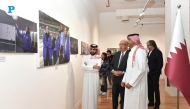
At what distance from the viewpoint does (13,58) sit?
1801 millimetres

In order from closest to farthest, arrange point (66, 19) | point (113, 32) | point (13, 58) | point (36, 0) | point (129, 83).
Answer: point (13, 58)
point (36, 0)
point (129, 83)
point (66, 19)
point (113, 32)

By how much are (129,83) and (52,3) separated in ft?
6.53

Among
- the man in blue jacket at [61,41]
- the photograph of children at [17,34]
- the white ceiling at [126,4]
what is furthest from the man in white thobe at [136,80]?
the white ceiling at [126,4]

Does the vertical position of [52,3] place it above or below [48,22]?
above

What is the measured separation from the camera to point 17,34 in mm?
1827

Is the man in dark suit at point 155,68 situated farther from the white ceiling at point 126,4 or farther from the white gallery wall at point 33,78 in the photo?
the white ceiling at point 126,4

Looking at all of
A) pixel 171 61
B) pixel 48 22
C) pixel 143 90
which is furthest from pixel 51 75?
pixel 171 61

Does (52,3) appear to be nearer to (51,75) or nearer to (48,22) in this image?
(48,22)

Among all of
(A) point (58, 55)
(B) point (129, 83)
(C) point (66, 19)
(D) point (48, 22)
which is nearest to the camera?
(D) point (48, 22)

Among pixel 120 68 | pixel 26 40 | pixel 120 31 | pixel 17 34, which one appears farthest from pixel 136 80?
pixel 120 31

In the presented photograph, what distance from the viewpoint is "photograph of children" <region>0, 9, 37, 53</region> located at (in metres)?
1.61

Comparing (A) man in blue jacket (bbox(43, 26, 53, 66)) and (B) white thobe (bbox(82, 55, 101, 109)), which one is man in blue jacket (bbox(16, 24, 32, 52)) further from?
(B) white thobe (bbox(82, 55, 101, 109))

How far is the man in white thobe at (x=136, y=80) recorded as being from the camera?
9.59 ft

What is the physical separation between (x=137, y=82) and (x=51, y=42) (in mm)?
1655
